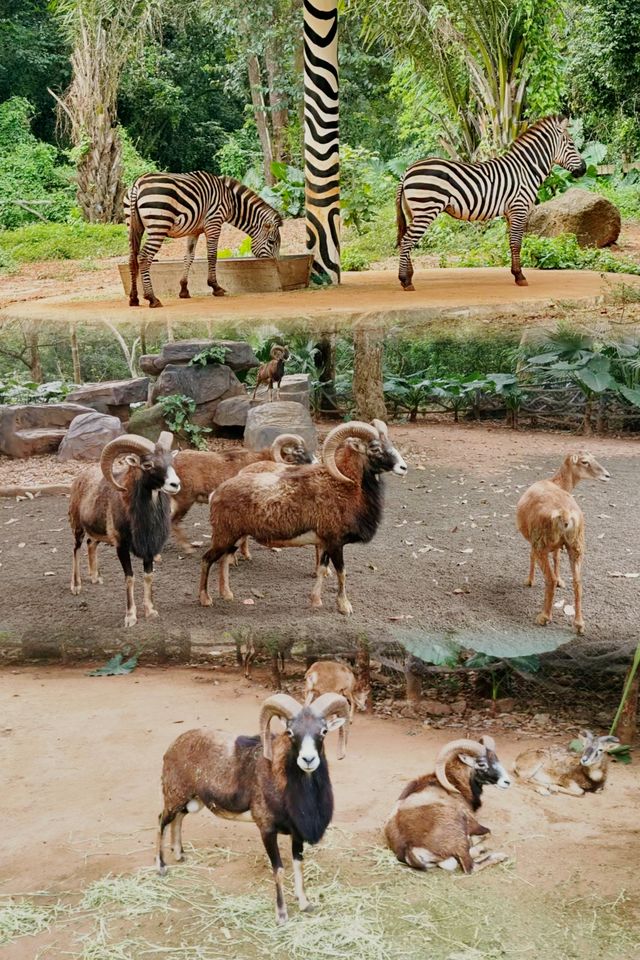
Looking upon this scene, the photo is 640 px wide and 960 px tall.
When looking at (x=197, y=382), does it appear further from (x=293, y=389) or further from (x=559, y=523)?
(x=559, y=523)

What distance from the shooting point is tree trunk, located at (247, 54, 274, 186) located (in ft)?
28.9

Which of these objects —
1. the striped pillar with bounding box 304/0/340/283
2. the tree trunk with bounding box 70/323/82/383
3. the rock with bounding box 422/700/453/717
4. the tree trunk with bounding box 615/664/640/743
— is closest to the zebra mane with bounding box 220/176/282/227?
the striped pillar with bounding box 304/0/340/283

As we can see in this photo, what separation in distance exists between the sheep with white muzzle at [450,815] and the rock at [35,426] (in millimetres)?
2557

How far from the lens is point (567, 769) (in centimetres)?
376

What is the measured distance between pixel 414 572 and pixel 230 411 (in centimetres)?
123

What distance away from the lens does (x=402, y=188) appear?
512cm

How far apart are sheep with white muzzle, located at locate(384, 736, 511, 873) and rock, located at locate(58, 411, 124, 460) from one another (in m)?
2.32

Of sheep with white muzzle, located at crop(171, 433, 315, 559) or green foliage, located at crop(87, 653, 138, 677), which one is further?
sheep with white muzzle, located at crop(171, 433, 315, 559)

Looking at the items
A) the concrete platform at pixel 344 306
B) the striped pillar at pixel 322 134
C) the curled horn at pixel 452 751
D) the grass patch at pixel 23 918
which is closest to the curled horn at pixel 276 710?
the curled horn at pixel 452 751

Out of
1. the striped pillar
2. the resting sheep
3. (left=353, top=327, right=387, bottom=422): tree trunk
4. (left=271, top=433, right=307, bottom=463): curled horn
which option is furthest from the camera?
the striped pillar

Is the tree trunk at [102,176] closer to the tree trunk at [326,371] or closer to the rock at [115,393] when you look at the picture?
the rock at [115,393]

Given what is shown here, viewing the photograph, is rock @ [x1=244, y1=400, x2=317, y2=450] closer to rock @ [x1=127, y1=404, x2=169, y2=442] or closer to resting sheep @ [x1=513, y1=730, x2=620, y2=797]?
rock @ [x1=127, y1=404, x2=169, y2=442]

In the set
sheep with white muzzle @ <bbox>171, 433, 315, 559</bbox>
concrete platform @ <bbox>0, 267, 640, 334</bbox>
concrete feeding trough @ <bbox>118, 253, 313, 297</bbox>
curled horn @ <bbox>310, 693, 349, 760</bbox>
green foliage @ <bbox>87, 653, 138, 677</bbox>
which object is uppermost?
concrete feeding trough @ <bbox>118, 253, 313, 297</bbox>

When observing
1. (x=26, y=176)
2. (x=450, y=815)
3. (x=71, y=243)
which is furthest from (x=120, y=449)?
(x=26, y=176)
